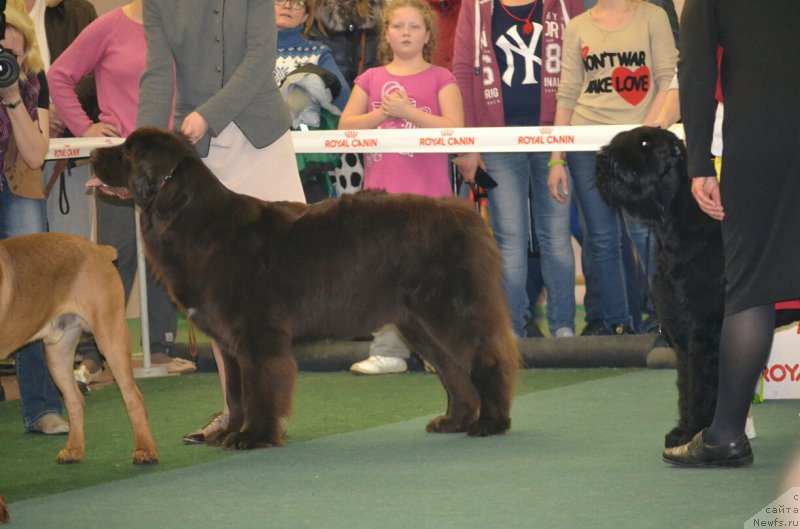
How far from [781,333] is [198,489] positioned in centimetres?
311

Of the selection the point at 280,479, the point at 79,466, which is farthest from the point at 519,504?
the point at 79,466

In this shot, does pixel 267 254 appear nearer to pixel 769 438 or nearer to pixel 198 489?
pixel 198 489

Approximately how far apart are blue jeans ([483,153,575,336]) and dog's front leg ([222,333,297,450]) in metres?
2.71

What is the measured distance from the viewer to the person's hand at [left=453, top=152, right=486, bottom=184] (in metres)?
7.53

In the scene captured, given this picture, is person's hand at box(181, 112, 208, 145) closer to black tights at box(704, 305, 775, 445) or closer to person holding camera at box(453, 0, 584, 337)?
black tights at box(704, 305, 775, 445)

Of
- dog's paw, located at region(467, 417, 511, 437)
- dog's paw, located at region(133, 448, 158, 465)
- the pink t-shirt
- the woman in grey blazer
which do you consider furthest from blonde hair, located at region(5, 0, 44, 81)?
dog's paw, located at region(467, 417, 511, 437)

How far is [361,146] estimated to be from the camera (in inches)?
295

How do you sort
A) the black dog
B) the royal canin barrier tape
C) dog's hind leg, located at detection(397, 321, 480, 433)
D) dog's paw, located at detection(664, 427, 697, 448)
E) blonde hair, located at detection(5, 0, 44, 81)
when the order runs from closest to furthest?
the black dog → dog's paw, located at detection(664, 427, 697, 448) → dog's hind leg, located at detection(397, 321, 480, 433) → blonde hair, located at detection(5, 0, 44, 81) → the royal canin barrier tape

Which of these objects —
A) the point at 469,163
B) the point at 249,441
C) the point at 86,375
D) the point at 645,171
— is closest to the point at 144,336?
the point at 86,375

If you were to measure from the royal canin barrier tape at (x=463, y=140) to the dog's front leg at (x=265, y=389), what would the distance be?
8.22ft

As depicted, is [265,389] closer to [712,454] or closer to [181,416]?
[181,416]

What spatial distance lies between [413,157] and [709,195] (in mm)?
3461

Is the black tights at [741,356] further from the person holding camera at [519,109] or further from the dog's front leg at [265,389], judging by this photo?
the person holding camera at [519,109]

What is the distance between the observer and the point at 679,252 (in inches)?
179
